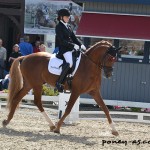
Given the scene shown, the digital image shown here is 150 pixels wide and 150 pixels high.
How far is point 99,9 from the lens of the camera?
1605 cm

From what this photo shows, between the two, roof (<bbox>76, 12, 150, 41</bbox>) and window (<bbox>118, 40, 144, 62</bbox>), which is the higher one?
roof (<bbox>76, 12, 150, 41</bbox>)

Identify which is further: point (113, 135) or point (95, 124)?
point (95, 124)

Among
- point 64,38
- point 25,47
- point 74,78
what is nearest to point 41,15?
point 25,47

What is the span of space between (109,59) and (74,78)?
2.56 ft

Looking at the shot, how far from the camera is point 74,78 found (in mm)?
10453

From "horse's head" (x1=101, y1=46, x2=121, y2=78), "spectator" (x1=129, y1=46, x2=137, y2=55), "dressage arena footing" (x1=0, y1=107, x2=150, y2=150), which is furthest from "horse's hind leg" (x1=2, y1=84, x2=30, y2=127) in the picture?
"spectator" (x1=129, y1=46, x2=137, y2=55)

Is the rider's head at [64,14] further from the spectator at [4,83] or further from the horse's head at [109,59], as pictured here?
the spectator at [4,83]

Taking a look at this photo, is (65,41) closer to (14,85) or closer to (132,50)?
(14,85)

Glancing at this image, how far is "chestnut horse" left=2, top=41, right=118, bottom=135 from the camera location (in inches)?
408

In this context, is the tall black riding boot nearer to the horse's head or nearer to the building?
the horse's head

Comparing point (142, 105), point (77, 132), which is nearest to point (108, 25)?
point (142, 105)

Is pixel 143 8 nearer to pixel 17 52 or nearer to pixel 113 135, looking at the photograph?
pixel 17 52

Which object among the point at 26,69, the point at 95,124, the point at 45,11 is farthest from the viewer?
Result: the point at 45,11

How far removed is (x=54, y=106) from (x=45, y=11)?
623 centimetres
